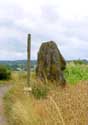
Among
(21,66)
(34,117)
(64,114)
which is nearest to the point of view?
(64,114)

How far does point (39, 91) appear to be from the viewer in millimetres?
18266

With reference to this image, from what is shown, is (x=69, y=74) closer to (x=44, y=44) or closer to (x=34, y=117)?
(x=44, y=44)

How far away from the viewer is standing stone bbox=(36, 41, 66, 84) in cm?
2231

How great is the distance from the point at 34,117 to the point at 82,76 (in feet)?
59.8

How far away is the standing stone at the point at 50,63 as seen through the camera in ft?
73.2

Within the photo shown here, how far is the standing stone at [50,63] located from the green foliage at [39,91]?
309 centimetres

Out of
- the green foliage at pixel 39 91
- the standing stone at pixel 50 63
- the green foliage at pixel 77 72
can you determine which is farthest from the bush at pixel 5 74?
the green foliage at pixel 39 91

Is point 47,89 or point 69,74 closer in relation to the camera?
point 47,89

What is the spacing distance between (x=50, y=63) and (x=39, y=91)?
4.40 m

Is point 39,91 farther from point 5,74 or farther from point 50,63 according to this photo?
point 5,74

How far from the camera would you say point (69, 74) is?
99.0ft

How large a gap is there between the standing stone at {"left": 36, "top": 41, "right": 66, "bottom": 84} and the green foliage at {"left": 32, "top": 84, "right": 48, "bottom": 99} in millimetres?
3087

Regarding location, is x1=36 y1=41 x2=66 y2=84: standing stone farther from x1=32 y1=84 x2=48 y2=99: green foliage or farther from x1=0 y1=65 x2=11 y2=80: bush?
x1=0 y1=65 x2=11 y2=80: bush

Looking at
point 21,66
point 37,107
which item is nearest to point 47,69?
point 21,66
